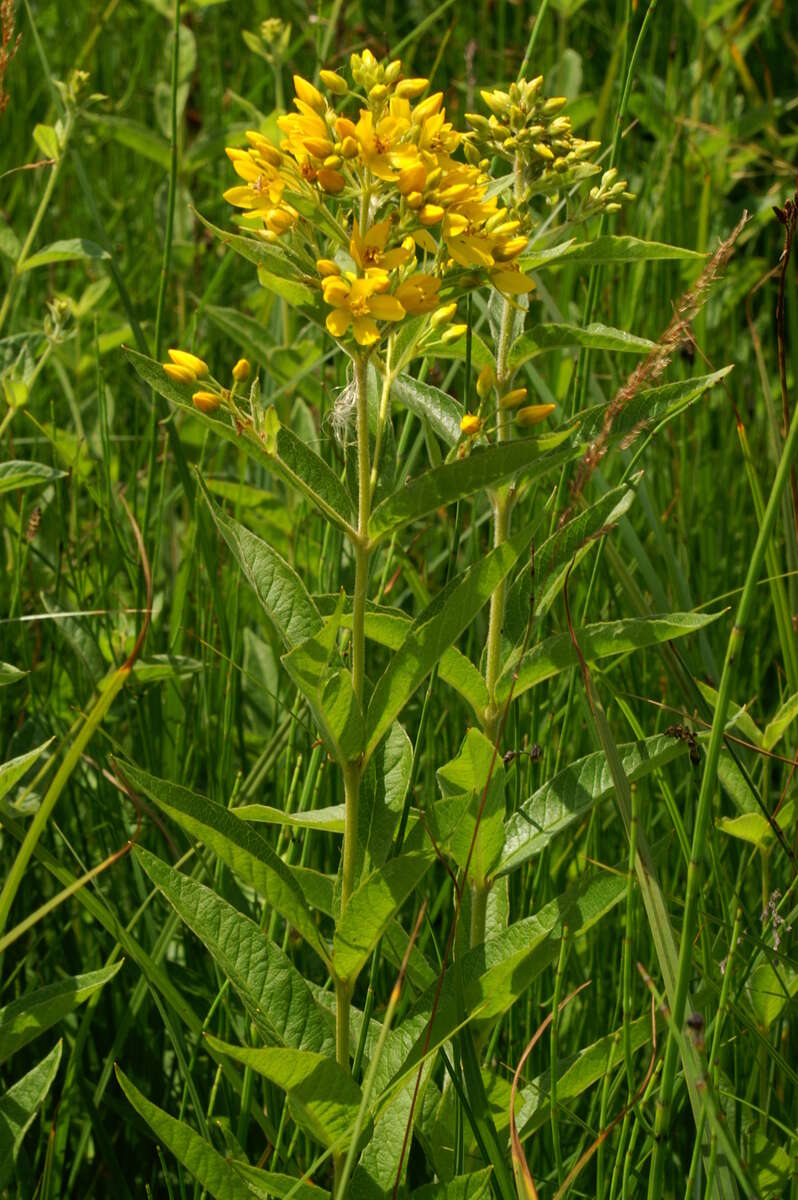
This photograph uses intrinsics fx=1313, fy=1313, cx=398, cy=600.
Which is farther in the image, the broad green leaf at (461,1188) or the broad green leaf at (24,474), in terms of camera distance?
the broad green leaf at (24,474)

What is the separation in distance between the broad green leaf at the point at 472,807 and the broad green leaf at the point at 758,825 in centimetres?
30

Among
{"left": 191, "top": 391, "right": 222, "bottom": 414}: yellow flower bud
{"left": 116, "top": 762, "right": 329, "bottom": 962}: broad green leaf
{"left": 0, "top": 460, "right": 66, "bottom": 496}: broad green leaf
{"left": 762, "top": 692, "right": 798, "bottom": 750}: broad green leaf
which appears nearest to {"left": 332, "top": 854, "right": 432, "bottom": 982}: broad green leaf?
{"left": 116, "top": 762, "right": 329, "bottom": 962}: broad green leaf

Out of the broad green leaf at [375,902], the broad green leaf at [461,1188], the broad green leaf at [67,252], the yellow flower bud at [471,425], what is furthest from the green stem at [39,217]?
the broad green leaf at [461,1188]

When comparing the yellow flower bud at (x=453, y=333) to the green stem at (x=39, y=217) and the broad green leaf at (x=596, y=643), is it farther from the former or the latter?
the green stem at (x=39, y=217)


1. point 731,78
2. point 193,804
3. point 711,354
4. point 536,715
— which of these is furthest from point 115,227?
point 193,804

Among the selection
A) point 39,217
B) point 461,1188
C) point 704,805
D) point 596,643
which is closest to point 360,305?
point 596,643

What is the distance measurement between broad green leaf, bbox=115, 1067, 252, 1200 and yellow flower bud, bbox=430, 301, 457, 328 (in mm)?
677

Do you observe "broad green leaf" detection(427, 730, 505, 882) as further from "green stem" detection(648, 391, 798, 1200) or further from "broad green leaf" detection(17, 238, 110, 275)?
"broad green leaf" detection(17, 238, 110, 275)

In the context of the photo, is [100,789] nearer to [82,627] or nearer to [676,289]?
[82,627]

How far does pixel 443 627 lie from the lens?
103 centimetres

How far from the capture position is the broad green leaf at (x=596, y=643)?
1127 mm

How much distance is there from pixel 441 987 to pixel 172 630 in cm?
104

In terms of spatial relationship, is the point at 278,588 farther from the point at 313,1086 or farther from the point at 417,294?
the point at 313,1086

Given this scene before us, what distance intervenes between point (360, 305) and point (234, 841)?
435 millimetres
